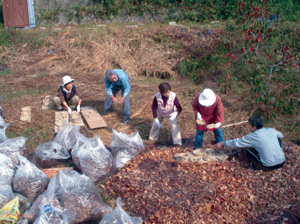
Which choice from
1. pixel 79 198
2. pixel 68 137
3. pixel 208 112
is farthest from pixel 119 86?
pixel 79 198

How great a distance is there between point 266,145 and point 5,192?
3167 millimetres

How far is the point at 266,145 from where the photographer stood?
3211mm

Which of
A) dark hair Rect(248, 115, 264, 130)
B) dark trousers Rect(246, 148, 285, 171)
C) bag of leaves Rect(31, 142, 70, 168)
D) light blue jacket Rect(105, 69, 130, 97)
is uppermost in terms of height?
dark hair Rect(248, 115, 264, 130)

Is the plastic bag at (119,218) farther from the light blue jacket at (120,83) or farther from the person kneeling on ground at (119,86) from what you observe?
the light blue jacket at (120,83)

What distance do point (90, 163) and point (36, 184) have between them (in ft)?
2.34

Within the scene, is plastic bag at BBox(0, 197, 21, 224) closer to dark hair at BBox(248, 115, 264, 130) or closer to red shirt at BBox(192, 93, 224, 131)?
red shirt at BBox(192, 93, 224, 131)

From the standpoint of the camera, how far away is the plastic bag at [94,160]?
11.5 ft

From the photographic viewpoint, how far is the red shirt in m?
4.05

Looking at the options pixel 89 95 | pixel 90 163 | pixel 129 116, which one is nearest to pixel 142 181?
pixel 90 163

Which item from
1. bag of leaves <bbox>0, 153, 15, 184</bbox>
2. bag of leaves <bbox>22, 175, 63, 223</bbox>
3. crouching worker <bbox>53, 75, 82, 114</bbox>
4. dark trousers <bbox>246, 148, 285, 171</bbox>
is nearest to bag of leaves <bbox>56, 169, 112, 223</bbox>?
bag of leaves <bbox>22, 175, 63, 223</bbox>

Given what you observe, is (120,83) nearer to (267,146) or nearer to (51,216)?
(267,146)

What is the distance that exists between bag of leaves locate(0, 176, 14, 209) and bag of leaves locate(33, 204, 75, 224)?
63 centimetres

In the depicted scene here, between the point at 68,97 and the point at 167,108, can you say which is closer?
the point at 167,108

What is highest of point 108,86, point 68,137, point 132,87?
point 108,86
